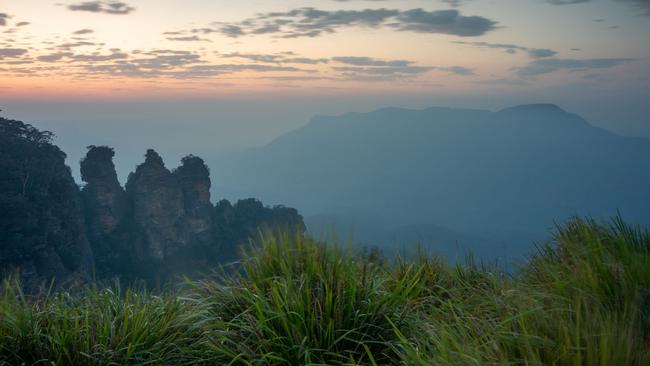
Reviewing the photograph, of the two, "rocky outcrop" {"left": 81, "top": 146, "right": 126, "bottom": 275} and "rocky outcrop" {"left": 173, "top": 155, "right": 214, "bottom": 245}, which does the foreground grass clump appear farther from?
"rocky outcrop" {"left": 173, "top": 155, "right": 214, "bottom": 245}

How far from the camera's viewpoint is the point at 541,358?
8.86ft

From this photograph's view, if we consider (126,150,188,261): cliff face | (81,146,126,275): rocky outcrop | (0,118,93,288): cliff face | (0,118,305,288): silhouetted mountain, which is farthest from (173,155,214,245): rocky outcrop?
(0,118,93,288): cliff face

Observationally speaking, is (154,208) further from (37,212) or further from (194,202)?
(37,212)

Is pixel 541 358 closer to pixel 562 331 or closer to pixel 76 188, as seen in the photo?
pixel 562 331

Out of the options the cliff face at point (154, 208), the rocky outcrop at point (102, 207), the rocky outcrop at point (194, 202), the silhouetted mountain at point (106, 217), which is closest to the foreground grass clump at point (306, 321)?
the silhouetted mountain at point (106, 217)

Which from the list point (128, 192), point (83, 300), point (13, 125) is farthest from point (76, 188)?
point (83, 300)

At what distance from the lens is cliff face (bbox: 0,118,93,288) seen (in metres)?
35.8

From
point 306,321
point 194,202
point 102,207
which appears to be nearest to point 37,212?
point 102,207

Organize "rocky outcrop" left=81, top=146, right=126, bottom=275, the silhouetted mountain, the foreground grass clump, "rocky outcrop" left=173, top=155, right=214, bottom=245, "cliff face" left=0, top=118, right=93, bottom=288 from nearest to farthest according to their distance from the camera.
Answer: the foreground grass clump < "cliff face" left=0, top=118, right=93, bottom=288 < the silhouetted mountain < "rocky outcrop" left=81, top=146, right=126, bottom=275 < "rocky outcrop" left=173, top=155, right=214, bottom=245

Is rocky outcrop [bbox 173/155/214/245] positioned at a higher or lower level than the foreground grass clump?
lower

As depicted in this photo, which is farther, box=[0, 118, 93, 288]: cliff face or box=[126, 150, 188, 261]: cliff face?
box=[126, 150, 188, 261]: cliff face

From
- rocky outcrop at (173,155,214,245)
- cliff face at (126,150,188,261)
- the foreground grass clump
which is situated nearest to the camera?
the foreground grass clump

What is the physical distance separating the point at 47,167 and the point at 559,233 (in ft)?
142

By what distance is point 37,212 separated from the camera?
39375mm
